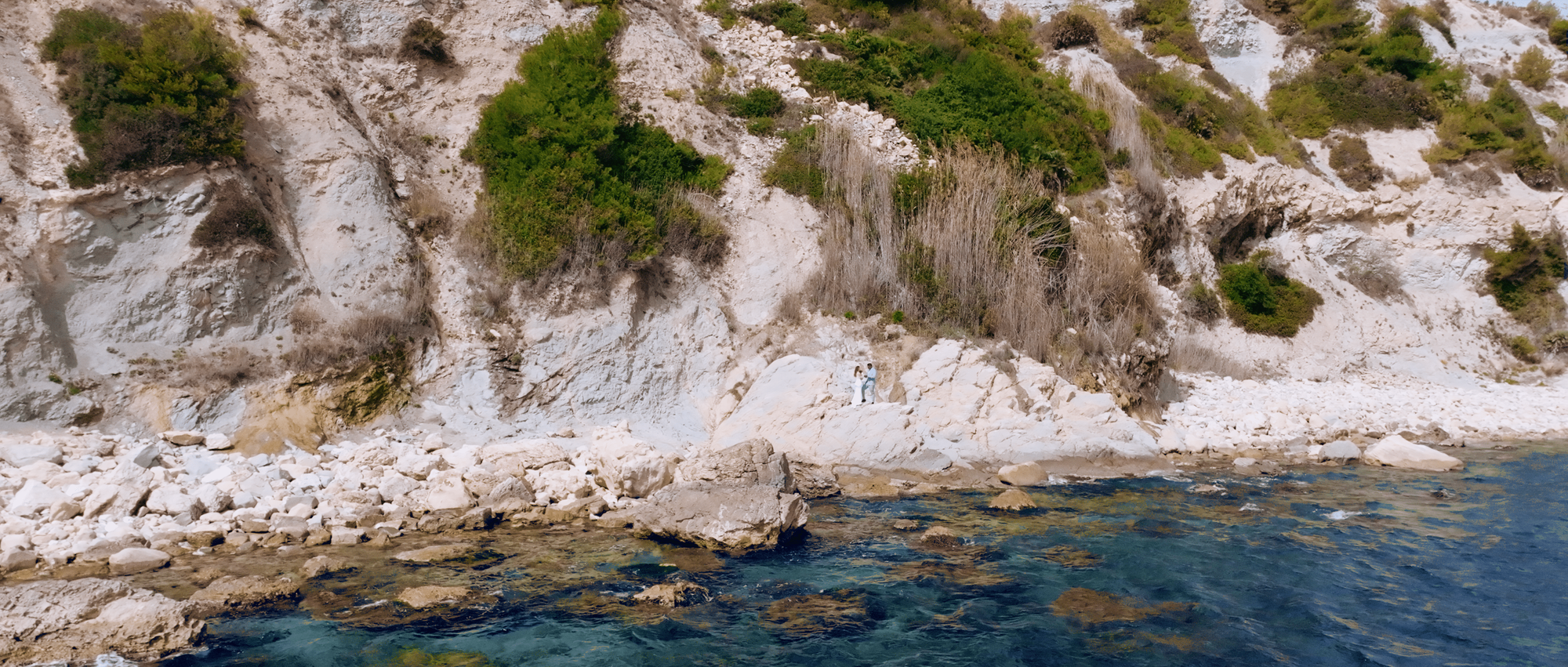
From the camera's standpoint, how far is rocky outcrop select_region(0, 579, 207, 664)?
18.0 ft

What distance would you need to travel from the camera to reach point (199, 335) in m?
12.0

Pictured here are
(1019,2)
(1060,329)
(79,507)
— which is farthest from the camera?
(1019,2)

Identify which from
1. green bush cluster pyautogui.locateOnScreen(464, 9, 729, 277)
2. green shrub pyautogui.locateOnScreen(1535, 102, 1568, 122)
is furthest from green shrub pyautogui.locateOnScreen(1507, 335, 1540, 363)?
green bush cluster pyautogui.locateOnScreen(464, 9, 729, 277)

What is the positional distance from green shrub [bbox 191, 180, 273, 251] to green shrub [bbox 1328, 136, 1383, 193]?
28137 millimetres

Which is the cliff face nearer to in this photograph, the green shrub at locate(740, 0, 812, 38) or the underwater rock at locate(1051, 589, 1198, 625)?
the green shrub at locate(740, 0, 812, 38)

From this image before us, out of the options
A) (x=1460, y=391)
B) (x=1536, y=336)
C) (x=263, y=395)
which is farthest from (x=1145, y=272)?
(x=263, y=395)

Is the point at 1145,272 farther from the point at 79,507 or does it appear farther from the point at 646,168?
the point at 79,507

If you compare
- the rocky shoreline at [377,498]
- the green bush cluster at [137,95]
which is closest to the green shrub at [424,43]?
the green bush cluster at [137,95]

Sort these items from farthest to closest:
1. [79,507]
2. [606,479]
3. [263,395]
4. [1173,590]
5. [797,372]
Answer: [797,372] < [263,395] < [606,479] < [79,507] < [1173,590]

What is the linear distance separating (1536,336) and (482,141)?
28363 mm

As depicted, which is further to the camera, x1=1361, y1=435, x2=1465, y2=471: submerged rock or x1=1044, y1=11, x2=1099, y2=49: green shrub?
x1=1044, y1=11, x2=1099, y2=49: green shrub

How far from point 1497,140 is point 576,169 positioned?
27.7m

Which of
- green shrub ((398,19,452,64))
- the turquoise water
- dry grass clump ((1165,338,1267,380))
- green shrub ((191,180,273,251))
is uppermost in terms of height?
green shrub ((398,19,452,64))

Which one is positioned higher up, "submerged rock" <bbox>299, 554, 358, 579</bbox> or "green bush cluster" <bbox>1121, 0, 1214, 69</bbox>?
"green bush cluster" <bbox>1121, 0, 1214, 69</bbox>
